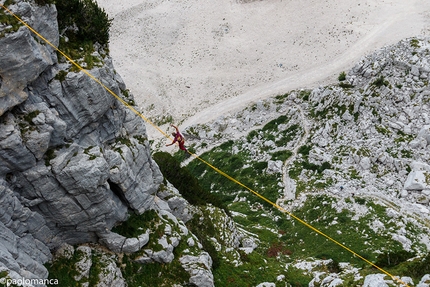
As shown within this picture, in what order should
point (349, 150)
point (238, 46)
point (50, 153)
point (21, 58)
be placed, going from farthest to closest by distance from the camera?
point (238, 46), point (349, 150), point (50, 153), point (21, 58)

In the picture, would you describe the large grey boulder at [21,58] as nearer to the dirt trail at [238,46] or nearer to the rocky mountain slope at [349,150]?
the rocky mountain slope at [349,150]

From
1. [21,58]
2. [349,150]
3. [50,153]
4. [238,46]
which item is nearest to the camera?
[21,58]

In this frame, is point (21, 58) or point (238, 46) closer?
point (21, 58)

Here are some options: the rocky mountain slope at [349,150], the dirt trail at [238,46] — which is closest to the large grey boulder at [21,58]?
the rocky mountain slope at [349,150]

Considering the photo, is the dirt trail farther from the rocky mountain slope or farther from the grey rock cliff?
the grey rock cliff

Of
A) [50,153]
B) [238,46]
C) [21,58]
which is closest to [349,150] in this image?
[50,153]

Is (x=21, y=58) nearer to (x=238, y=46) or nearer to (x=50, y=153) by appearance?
(x=50, y=153)

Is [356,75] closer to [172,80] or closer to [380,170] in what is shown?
[380,170]

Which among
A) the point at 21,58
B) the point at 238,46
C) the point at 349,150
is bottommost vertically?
the point at 349,150

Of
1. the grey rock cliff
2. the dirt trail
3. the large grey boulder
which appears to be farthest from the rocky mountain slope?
the large grey boulder

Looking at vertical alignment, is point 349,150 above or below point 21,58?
below
